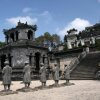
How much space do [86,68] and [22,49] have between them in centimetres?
1256

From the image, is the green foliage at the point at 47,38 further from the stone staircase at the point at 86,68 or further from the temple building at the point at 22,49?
the stone staircase at the point at 86,68

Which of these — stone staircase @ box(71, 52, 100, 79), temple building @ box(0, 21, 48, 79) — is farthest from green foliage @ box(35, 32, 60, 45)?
stone staircase @ box(71, 52, 100, 79)

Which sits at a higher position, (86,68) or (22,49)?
(22,49)

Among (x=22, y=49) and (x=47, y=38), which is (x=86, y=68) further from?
(x=47, y=38)

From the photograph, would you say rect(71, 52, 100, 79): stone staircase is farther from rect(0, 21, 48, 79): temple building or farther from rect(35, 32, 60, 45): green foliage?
rect(35, 32, 60, 45): green foliage

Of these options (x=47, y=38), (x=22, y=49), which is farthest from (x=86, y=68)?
(x=47, y=38)

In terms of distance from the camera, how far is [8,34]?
4859 centimetres

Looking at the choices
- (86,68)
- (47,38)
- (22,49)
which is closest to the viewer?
(86,68)

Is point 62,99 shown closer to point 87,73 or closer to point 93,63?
point 87,73

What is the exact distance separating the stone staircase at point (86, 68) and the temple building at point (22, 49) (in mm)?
8988

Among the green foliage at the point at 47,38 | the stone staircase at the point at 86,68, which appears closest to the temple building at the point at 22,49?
the stone staircase at the point at 86,68

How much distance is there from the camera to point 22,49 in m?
44.7

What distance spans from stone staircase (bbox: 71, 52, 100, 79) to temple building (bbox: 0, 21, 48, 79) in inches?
354

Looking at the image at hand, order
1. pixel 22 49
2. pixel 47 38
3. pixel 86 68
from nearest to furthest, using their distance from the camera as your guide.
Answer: pixel 86 68
pixel 22 49
pixel 47 38
